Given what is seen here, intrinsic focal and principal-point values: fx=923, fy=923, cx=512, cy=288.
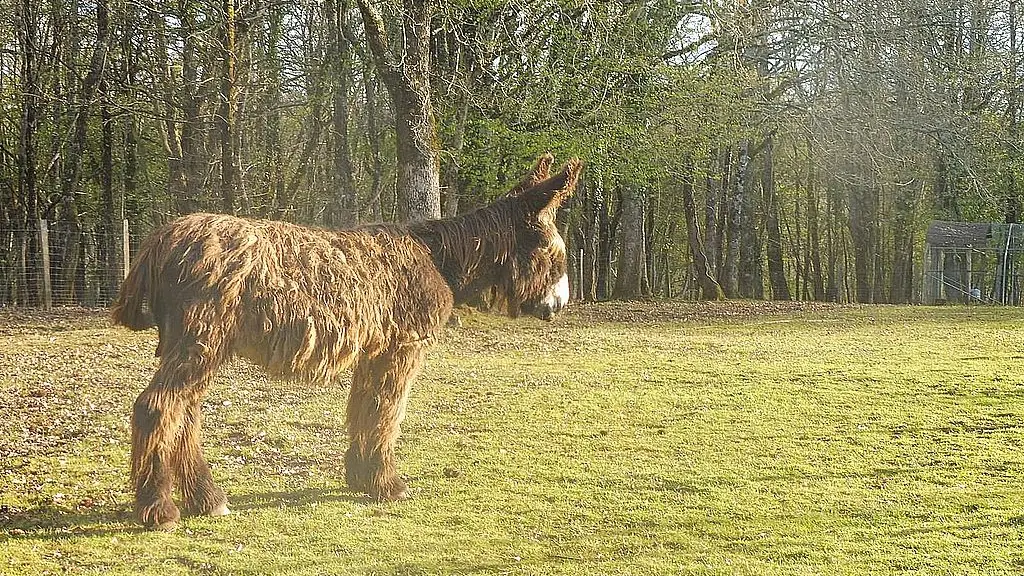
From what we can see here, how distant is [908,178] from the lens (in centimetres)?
2853

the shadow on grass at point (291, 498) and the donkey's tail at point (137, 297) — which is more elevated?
the donkey's tail at point (137, 297)

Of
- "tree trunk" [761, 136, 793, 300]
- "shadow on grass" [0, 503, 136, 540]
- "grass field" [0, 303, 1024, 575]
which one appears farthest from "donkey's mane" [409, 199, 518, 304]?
"tree trunk" [761, 136, 793, 300]

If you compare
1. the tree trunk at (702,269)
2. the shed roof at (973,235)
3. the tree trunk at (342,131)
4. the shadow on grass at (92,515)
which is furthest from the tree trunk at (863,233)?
the shadow on grass at (92,515)

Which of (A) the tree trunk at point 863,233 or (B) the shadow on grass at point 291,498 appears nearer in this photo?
(B) the shadow on grass at point 291,498

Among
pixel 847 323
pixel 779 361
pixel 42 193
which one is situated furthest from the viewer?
pixel 42 193

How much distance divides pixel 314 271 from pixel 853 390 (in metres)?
6.23

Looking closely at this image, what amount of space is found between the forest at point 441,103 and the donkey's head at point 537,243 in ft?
25.2

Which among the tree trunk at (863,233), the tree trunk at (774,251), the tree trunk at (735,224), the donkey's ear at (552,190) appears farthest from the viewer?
the tree trunk at (863,233)

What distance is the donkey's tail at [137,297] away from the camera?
452 centimetres

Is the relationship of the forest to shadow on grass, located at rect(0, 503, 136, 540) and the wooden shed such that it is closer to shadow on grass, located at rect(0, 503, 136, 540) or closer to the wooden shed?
the wooden shed

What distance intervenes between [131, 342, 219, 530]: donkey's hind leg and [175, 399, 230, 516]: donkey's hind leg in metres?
0.05

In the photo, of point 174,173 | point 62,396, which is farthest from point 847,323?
point 174,173

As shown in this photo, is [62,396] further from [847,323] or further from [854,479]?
[847,323]

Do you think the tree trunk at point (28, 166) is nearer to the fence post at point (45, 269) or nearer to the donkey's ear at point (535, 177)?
the fence post at point (45, 269)
